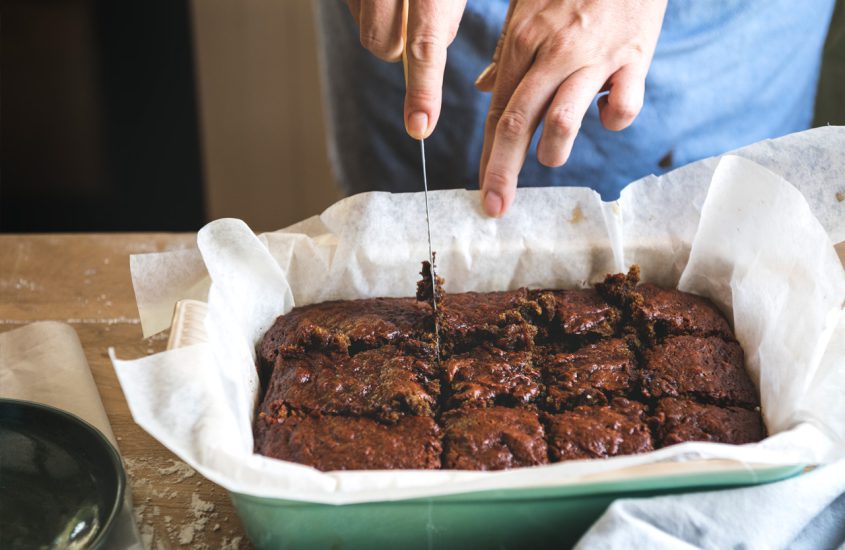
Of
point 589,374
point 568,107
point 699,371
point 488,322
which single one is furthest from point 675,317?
point 568,107

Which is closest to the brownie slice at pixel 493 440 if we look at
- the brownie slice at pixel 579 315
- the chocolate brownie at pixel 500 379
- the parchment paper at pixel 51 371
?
the chocolate brownie at pixel 500 379

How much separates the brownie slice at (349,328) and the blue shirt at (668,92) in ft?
2.70

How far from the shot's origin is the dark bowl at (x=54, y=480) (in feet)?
4.78

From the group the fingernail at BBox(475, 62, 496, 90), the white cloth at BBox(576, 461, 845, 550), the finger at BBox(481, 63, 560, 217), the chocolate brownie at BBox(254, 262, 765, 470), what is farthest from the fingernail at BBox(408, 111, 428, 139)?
the white cloth at BBox(576, 461, 845, 550)

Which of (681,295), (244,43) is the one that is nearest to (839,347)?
(681,295)

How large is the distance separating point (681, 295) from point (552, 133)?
20.2 inches

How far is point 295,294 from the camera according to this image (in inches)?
83.0

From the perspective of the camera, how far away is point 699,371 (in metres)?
1.81

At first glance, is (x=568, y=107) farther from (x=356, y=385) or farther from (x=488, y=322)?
(x=356, y=385)

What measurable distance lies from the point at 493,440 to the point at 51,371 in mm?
1072

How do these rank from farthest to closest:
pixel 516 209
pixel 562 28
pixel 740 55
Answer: pixel 740 55
pixel 516 209
pixel 562 28

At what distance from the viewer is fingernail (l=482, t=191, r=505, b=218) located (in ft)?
6.73

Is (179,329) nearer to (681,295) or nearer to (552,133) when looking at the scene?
(552,133)

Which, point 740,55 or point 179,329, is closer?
point 179,329
